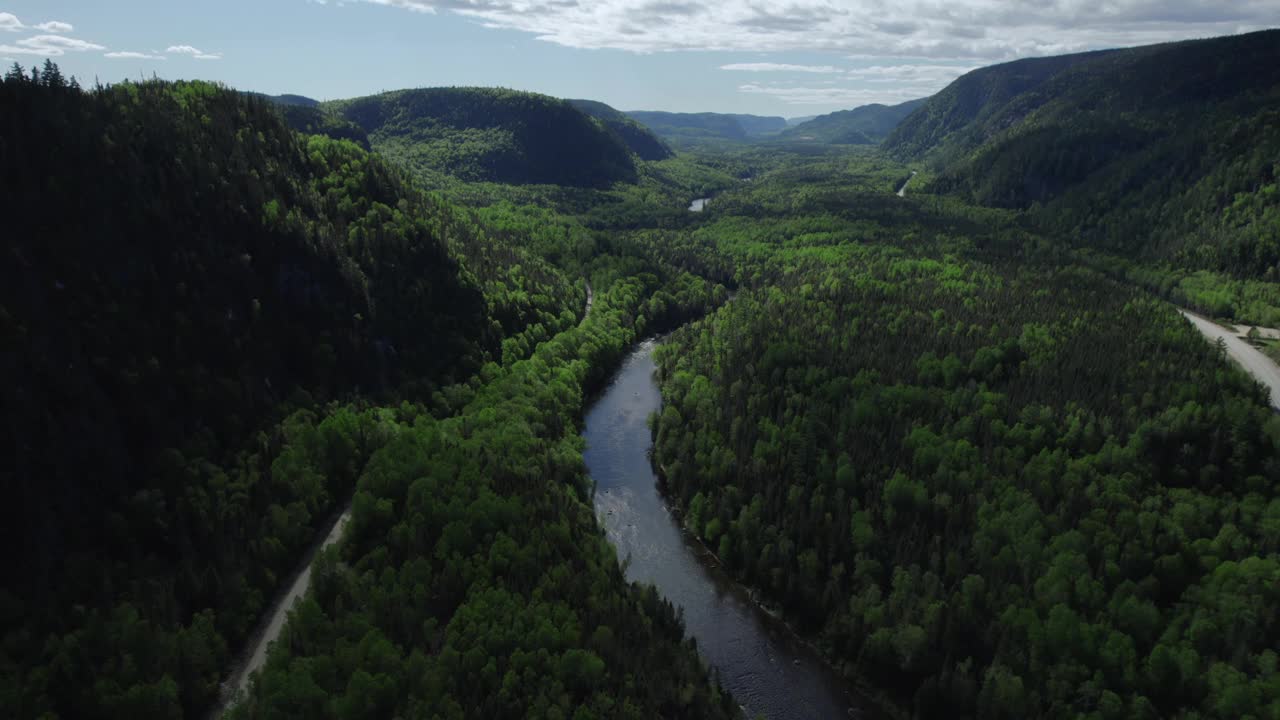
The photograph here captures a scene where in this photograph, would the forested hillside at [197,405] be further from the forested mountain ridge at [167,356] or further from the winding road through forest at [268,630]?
the winding road through forest at [268,630]

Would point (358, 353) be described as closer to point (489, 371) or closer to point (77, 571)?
point (489, 371)

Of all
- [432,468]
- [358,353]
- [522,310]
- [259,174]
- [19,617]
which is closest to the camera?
[19,617]

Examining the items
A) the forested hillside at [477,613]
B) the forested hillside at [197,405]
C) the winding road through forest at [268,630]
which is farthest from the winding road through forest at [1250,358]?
the winding road through forest at [268,630]

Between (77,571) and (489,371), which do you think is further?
(489,371)

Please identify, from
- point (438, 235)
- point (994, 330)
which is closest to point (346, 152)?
point (438, 235)

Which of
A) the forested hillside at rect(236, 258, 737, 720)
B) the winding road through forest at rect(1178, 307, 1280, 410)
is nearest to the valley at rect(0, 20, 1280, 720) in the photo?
the forested hillside at rect(236, 258, 737, 720)

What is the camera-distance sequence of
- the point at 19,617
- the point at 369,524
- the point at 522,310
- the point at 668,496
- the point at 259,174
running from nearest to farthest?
the point at 19,617 < the point at 369,524 < the point at 668,496 < the point at 259,174 < the point at 522,310

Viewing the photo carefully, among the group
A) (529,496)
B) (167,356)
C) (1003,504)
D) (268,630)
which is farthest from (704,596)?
(167,356)
